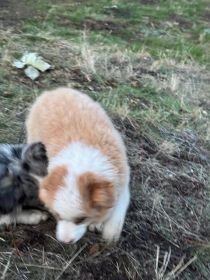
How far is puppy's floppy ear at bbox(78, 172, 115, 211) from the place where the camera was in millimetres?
3754

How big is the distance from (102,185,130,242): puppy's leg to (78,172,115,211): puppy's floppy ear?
468mm

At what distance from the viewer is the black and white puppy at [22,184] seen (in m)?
4.18

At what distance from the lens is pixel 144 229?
4715mm

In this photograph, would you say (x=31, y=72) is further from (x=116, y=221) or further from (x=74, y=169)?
(x=74, y=169)

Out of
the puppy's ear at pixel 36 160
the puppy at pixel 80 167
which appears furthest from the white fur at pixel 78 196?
the puppy's ear at pixel 36 160

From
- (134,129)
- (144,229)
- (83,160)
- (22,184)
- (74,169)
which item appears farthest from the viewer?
(134,129)

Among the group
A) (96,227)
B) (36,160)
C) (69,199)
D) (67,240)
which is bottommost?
(96,227)

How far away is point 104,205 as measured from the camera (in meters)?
3.86

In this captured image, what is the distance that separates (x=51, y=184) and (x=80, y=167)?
0.23 metres

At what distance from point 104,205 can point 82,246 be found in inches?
23.8

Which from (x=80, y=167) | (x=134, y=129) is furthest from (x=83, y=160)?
(x=134, y=129)

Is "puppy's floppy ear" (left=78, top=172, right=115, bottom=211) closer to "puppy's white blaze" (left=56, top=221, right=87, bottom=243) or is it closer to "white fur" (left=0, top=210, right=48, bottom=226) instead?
"puppy's white blaze" (left=56, top=221, right=87, bottom=243)

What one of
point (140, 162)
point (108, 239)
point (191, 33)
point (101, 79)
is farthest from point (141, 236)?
point (191, 33)

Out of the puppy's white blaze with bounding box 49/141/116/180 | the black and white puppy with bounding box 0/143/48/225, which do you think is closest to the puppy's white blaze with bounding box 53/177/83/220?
the puppy's white blaze with bounding box 49/141/116/180
